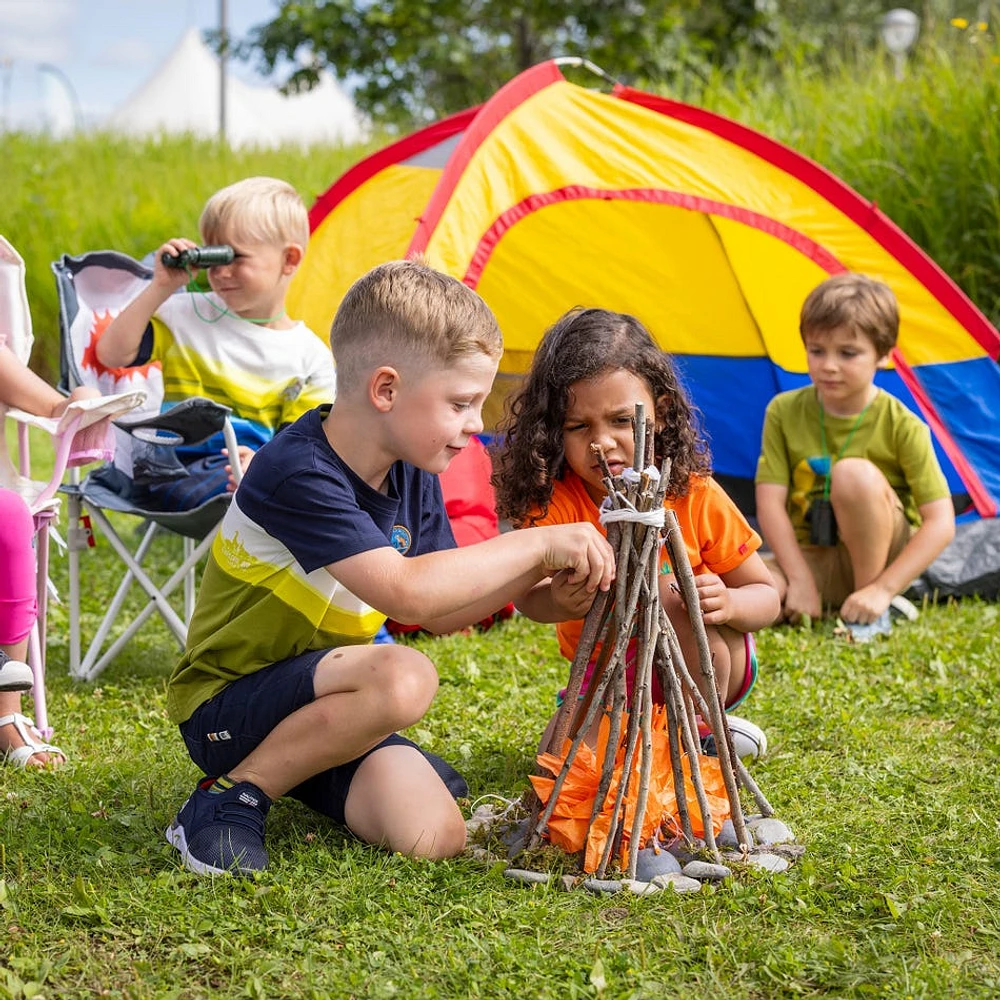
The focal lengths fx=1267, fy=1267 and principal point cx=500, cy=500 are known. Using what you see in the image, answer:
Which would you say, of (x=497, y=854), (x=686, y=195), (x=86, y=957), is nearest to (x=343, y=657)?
(x=497, y=854)

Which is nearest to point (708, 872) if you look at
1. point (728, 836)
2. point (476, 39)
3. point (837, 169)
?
point (728, 836)

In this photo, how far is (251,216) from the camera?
341cm

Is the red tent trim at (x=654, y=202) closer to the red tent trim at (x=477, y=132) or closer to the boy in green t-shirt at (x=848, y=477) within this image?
the red tent trim at (x=477, y=132)

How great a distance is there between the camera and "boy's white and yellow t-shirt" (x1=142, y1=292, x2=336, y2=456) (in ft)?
11.6

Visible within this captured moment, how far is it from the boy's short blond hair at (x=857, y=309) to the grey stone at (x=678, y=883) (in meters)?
2.17

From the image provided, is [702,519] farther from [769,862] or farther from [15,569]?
[15,569]

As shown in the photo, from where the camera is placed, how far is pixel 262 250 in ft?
11.3

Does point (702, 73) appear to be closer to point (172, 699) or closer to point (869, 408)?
point (869, 408)

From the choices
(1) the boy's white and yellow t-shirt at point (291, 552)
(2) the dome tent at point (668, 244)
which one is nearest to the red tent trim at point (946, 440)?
(2) the dome tent at point (668, 244)

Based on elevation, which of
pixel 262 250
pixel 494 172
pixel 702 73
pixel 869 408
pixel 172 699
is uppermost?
pixel 702 73

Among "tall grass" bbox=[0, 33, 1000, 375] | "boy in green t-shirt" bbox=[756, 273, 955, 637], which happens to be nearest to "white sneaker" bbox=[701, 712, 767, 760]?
"boy in green t-shirt" bbox=[756, 273, 955, 637]

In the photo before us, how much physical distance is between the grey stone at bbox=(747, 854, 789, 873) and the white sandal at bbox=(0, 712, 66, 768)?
147 cm

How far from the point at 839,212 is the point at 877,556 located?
47.5 inches

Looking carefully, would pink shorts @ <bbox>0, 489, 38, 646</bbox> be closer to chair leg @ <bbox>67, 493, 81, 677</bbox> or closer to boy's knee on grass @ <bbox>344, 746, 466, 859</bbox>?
chair leg @ <bbox>67, 493, 81, 677</bbox>
